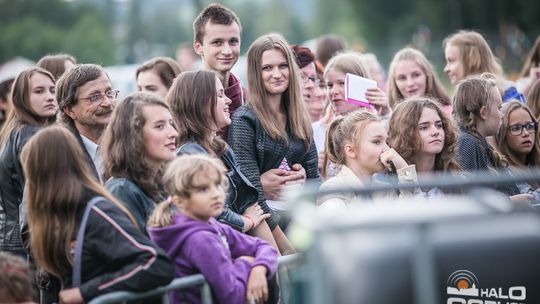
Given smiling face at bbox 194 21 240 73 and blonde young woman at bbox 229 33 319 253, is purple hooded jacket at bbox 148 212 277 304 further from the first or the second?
smiling face at bbox 194 21 240 73

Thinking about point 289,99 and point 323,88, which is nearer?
point 289,99

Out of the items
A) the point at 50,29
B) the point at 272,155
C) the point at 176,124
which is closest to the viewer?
the point at 176,124

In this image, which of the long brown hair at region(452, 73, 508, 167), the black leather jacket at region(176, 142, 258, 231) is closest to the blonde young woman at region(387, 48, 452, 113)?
the long brown hair at region(452, 73, 508, 167)

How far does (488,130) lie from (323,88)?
1.88 metres

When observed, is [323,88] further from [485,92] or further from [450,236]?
[450,236]

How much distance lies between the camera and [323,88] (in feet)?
29.3

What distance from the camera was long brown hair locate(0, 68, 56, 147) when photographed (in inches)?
265

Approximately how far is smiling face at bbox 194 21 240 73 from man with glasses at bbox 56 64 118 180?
1.21 meters

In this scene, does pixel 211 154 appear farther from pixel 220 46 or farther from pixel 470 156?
pixel 470 156

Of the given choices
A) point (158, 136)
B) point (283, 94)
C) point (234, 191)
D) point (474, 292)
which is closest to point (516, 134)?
point (283, 94)

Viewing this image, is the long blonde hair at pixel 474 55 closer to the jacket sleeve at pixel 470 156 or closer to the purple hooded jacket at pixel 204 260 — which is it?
the jacket sleeve at pixel 470 156

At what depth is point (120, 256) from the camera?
15.2 ft

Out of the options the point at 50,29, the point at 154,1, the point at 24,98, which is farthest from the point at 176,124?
the point at 154,1

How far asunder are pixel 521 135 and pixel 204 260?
12.1 ft
